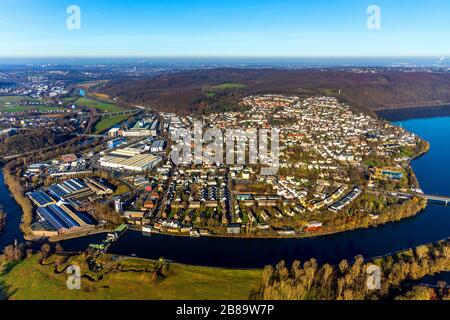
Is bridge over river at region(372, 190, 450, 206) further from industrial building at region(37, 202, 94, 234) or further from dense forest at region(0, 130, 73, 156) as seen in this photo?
dense forest at region(0, 130, 73, 156)

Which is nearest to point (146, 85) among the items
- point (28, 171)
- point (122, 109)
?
point (122, 109)

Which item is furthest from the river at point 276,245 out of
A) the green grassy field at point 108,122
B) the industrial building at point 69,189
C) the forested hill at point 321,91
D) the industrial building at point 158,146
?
the forested hill at point 321,91

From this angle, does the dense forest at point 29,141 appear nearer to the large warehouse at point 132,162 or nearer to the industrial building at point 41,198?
the large warehouse at point 132,162

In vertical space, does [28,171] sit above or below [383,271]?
above

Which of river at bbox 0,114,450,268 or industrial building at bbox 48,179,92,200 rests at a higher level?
industrial building at bbox 48,179,92,200

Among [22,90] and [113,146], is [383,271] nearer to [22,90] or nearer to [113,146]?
[113,146]

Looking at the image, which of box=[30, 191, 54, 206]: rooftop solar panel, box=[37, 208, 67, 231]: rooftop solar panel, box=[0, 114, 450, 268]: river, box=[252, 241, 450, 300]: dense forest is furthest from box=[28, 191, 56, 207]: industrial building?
box=[252, 241, 450, 300]: dense forest

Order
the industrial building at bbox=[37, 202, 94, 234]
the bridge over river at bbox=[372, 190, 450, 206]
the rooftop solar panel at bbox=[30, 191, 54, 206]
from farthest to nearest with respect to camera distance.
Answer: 1. the bridge over river at bbox=[372, 190, 450, 206]
2. the rooftop solar panel at bbox=[30, 191, 54, 206]
3. the industrial building at bbox=[37, 202, 94, 234]
